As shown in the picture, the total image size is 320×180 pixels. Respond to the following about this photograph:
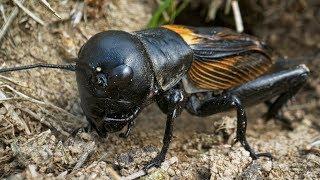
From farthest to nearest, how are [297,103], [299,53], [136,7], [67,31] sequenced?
[299,53], [297,103], [136,7], [67,31]

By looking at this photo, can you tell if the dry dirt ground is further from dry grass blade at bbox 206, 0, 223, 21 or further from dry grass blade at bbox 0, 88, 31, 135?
dry grass blade at bbox 206, 0, 223, 21

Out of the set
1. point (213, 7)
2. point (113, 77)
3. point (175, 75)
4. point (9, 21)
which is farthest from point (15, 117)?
point (213, 7)

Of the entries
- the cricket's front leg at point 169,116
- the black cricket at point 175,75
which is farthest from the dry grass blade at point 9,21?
the cricket's front leg at point 169,116

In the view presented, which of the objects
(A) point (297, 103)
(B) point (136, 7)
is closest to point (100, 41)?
(B) point (136, 7)

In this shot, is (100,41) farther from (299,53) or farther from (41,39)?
(299,53)

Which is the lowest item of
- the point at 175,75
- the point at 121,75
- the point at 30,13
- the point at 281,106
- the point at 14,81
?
the point at 281,106

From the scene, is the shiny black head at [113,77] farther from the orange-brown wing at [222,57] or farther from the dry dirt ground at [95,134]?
the orange-brown wing at [222,57]

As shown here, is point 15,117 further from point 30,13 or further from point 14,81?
point 30,13
